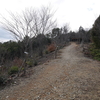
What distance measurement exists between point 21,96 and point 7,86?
1.09 meters

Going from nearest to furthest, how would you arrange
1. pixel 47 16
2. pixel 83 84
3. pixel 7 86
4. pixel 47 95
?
pixel 47 95, pixel 83 84, pixel 7 86, pixel 47 16

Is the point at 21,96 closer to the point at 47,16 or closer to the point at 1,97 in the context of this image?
the point at 1,97

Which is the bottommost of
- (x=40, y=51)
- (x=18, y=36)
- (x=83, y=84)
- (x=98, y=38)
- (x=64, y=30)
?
(x=83, y=84)

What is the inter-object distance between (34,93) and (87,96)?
168 cm

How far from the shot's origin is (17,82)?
3.82 meters

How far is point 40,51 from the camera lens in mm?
11289

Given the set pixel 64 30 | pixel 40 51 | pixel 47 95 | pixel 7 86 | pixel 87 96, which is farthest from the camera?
pixel 64 30

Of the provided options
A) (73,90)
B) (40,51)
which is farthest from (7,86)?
(40,51)

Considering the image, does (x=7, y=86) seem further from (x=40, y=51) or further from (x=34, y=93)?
(x=40, y=51)

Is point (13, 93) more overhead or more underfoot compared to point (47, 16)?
more underfoot

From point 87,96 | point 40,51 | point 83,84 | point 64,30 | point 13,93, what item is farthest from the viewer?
point 64,30

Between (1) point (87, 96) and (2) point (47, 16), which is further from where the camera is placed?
(2) point (47, 16)

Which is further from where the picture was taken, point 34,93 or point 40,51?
point 40,51

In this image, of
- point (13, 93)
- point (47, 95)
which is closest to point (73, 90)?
point (47, 95)
